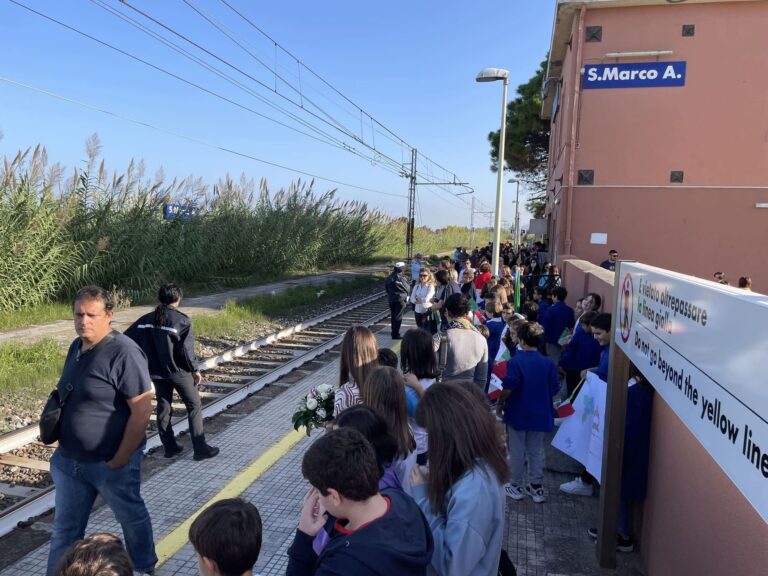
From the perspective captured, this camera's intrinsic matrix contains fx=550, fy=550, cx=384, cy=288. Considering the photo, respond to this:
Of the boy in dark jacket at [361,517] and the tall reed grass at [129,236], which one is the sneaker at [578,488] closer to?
the boy in dark jacket at [361,517]

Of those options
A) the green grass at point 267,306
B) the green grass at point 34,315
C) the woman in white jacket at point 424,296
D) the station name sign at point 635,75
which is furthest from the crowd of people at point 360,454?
the station name sign at point 635,75

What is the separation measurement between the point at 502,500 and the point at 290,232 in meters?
20.5

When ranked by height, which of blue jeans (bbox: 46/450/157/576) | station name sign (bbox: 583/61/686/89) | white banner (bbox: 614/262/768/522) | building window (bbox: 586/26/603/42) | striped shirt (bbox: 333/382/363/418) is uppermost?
building window (bbox: 586/26/603/42)

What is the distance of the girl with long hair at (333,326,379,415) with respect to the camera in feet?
11.8

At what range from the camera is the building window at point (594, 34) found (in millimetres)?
15227

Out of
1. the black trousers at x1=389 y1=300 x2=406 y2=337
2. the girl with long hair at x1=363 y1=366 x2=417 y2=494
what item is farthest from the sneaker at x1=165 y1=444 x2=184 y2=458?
the black trousers at x1=389 y1=300 x2=406 y2=337

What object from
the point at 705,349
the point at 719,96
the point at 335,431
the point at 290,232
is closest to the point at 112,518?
the point at 335,431

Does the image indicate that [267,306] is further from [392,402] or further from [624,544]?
[392,402]

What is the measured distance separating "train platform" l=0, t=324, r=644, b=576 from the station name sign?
1349 centimetres

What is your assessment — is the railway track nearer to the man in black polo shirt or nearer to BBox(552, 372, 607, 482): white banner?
the man in black polo shirt

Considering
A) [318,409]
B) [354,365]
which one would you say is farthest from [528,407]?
[318,409]

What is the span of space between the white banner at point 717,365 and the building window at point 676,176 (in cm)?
1464

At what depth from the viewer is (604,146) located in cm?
1571

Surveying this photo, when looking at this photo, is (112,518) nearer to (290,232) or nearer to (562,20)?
(562,20)
